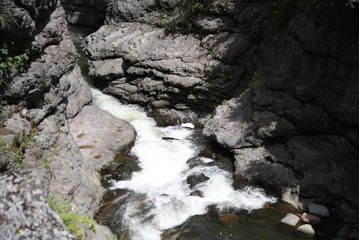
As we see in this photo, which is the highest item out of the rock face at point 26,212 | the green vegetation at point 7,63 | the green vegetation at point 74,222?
the rock face at point 26,212

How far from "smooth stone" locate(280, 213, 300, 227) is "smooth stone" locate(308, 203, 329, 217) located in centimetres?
67

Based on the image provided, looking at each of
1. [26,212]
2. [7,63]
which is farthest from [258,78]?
[26,212]

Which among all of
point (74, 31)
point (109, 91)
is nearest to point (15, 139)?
point (109, 91)

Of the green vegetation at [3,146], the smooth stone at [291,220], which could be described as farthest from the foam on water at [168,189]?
the green vegetation at [3,146]

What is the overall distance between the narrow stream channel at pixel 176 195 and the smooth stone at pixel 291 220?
0.34 m

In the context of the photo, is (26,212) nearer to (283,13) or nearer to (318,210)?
(318,210)

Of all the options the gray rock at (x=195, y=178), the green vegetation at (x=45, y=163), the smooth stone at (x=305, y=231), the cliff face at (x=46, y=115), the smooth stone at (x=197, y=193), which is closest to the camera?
the cliff face at (x=46, y=115)

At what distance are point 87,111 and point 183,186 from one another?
591 cm

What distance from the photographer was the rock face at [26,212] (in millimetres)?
6219

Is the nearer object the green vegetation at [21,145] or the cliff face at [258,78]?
the green vegetation at [21,145]

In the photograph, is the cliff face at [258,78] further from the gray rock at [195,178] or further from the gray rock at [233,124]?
the gray rock at [195,178]

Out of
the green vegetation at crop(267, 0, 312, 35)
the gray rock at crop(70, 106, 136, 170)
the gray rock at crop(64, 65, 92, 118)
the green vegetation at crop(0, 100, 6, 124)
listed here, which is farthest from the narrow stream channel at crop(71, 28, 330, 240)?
the green vegetation at crop(267, 0, 312, 35)

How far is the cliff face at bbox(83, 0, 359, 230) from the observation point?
14.5 meters

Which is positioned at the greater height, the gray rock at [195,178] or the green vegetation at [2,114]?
the green vegetation at [2,114]
